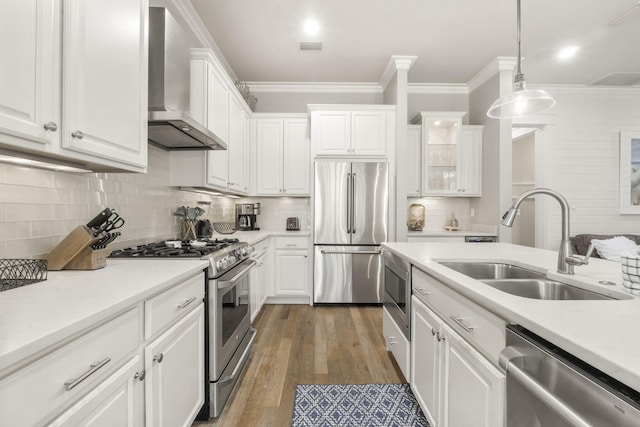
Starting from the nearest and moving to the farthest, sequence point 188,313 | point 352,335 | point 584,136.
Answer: point 188,313
point 352,335
point 584,136

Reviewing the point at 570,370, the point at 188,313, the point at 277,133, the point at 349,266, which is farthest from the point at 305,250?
the point at 570,370

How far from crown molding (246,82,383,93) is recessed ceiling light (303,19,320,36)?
1215mm

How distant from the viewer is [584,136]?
14.5 ft

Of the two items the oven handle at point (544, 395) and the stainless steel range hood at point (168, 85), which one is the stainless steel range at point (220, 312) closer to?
the stainless steel range hood at point (168, 85)

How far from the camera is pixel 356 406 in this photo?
6.03ft

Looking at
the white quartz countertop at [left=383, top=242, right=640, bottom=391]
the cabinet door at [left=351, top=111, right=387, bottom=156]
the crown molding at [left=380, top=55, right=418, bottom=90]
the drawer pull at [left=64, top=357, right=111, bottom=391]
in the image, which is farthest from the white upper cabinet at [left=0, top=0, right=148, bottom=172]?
the crown molding at [left=380, top=55, right=418, bottom=90]

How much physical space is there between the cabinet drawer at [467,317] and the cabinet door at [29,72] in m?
1.59

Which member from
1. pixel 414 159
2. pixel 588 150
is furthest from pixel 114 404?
pixel 588 150

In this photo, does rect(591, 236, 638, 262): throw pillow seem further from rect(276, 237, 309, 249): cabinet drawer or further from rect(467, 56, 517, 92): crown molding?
rect(276, 237, 309, 249): cabinet drawer

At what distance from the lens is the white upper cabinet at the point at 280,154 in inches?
160

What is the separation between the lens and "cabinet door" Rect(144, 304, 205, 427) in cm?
113

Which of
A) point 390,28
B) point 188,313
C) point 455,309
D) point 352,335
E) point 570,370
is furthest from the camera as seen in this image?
point 390,28

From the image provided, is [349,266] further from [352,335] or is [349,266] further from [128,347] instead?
[128,347]

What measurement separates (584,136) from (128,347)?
590 centimetres
